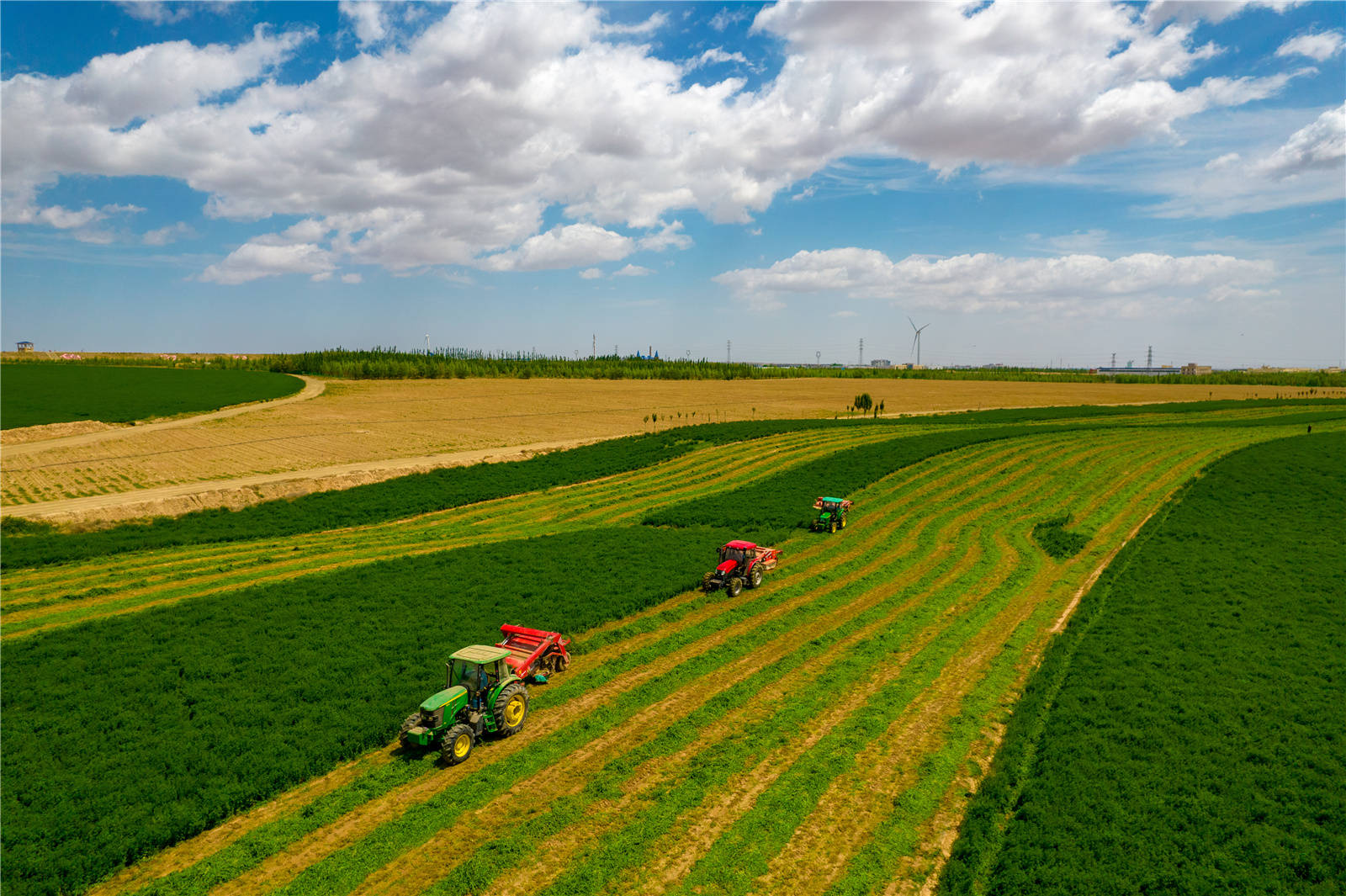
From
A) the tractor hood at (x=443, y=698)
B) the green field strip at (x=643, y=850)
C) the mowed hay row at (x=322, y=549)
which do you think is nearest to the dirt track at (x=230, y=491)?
the mowed hay row at (x=322, y=549)

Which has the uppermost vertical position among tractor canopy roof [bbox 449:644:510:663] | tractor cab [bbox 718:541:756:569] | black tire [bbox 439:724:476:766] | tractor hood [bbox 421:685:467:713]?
tractor cab [bbox 718:541:756:569]

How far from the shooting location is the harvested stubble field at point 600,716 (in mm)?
12562

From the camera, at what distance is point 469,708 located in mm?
16391

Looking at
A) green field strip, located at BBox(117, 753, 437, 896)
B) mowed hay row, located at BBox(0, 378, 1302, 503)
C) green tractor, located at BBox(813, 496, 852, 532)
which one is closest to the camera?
green field strip, located at BBox(117, 753, 437, 896)

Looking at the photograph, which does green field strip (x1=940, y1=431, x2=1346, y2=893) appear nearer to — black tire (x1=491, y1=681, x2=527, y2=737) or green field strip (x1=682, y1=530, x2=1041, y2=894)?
green field strip (x1=682, y1=530, x2=1041, y2=894)

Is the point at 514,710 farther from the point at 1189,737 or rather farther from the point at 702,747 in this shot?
the point at 1189,737

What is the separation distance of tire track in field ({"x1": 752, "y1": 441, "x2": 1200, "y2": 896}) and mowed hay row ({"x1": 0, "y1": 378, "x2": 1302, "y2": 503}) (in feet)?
165

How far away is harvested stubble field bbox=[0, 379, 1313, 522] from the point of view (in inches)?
1736

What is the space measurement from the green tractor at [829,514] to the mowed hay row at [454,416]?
37659 mm

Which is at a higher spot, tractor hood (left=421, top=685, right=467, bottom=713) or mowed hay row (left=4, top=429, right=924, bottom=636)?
tractor hood (left=421, top=685, right=467, bottom=713)

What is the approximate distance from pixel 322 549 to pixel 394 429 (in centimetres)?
4364

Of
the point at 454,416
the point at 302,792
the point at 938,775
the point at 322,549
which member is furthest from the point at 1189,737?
the point at 454,416

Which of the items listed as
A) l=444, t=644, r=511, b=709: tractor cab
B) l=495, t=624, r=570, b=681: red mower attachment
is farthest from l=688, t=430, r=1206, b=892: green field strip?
l=495, t=624, r=570, b=681: red mower attachment

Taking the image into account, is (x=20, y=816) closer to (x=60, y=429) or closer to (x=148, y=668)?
(x=148, y=668)
